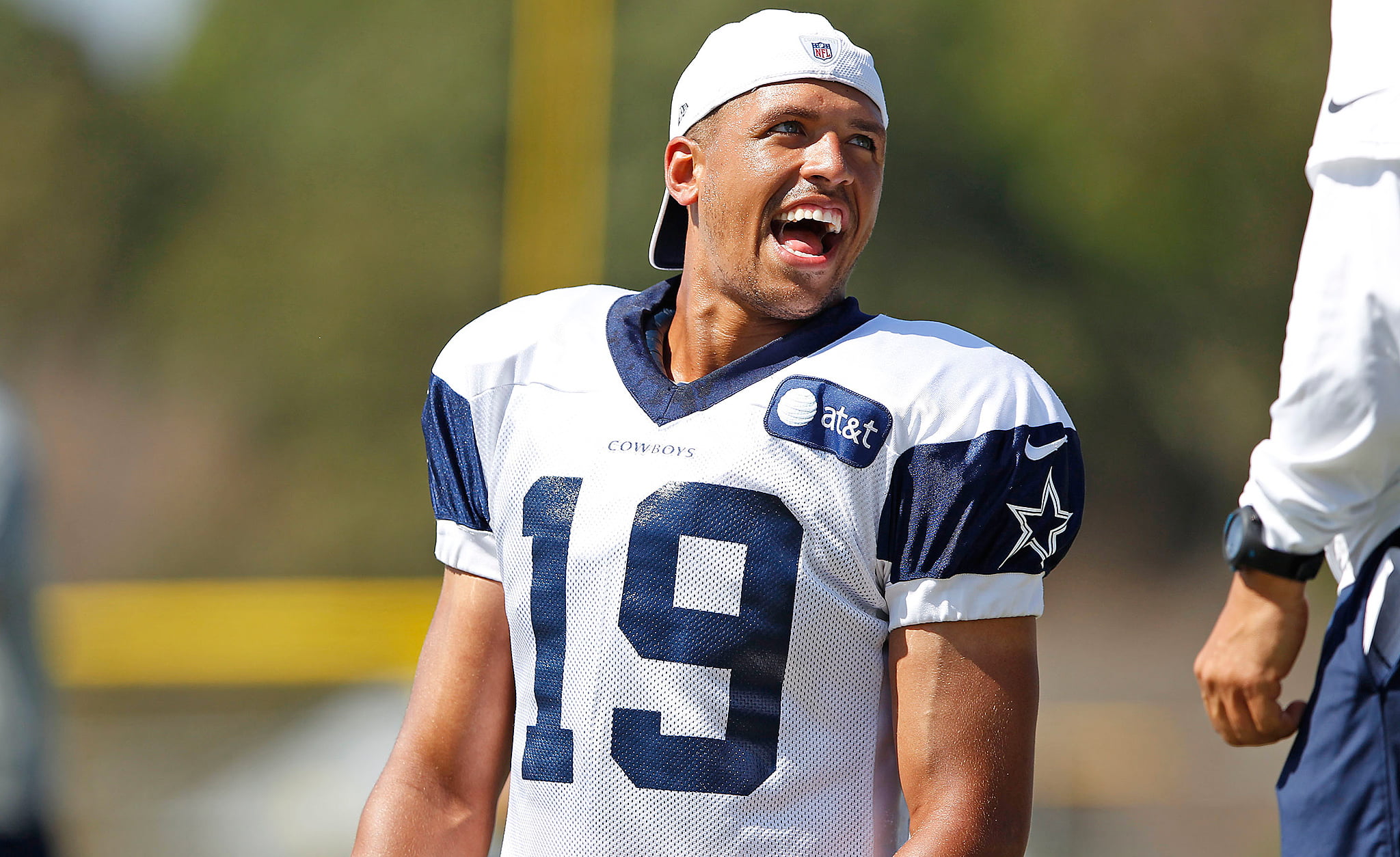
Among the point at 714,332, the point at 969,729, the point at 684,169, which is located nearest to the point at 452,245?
the point at 684,169

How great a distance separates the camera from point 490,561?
74.0 inches

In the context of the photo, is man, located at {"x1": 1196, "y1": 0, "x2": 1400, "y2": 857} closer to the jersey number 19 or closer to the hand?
the hand

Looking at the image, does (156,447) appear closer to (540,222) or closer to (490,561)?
(540,222)

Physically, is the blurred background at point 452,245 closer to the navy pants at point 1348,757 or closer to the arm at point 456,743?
the arm at point 456,743

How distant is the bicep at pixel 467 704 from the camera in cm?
186

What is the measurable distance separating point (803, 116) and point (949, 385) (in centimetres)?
37

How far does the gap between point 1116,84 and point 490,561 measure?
9.65 meters

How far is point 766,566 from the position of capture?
1668mm

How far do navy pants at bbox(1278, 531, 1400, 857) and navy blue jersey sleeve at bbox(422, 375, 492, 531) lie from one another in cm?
92

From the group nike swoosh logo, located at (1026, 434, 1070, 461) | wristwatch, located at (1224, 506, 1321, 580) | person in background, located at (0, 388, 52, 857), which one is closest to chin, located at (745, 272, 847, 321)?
nike swoosh logo, located at (1026, 434, 1070, 461)

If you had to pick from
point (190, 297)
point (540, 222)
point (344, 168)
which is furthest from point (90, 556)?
point (540, 222)

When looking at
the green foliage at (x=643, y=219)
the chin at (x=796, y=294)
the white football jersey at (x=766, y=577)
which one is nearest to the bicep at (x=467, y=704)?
the white football jersey at (x=766, y=577)

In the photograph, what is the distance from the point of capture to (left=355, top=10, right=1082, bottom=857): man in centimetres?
164

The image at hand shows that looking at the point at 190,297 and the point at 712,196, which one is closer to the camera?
the point at 712,196
